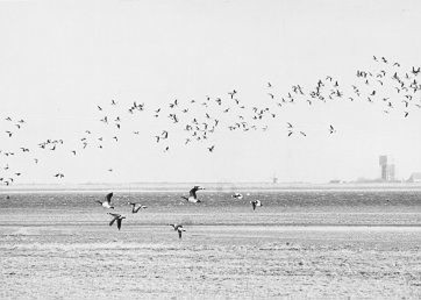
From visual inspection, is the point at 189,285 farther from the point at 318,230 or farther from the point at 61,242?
the point at 318,230

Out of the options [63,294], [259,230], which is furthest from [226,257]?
[259,230]

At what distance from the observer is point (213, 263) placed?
3316 cm

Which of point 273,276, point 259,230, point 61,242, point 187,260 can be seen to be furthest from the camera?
point 259,230

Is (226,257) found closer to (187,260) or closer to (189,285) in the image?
(187,260)

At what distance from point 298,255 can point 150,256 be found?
6146 mm

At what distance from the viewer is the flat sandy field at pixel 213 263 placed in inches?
1030

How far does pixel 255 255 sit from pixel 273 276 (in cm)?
654

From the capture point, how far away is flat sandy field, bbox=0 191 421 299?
85.8 ft

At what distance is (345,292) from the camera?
25891 mm

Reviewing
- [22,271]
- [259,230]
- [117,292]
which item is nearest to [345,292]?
[117,292]

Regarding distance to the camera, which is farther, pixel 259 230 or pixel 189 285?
pixel 259 230

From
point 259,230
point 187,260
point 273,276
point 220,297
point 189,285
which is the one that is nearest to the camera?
point 220,297

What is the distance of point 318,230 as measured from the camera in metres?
51.9

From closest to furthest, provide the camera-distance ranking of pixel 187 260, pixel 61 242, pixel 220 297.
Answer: pixel 220 297 → pixel 187 260 → pixel 61 242
